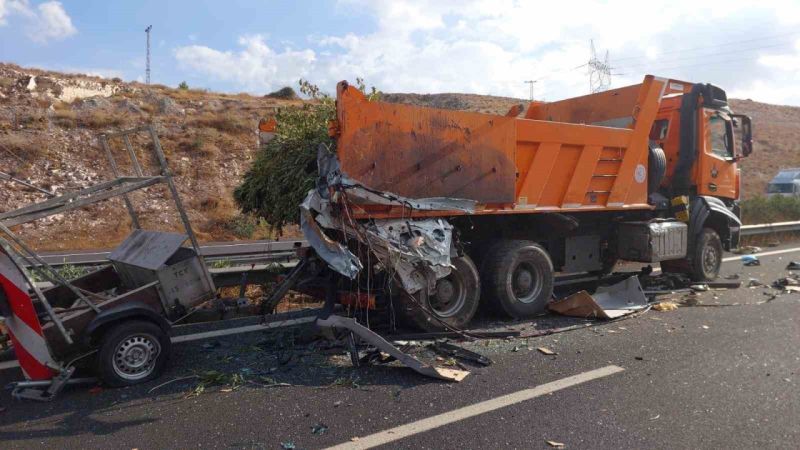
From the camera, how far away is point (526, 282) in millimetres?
6914

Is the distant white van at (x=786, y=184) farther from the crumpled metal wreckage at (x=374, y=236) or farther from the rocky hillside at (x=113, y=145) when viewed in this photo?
the crumpled metal wreckage at (x=374, y=236)

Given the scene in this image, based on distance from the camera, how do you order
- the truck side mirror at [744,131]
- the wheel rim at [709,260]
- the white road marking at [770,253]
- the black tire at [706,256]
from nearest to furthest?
the black tire at [706,256] < the wheel rim at [709,260] < the truck side mirror at [744,131] < the white road marking at [770,253]

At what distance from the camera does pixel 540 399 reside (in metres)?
4.21

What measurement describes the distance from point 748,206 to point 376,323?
1535cm

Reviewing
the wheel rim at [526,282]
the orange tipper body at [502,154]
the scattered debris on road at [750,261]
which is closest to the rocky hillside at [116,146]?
the wheel rim at [526,282]

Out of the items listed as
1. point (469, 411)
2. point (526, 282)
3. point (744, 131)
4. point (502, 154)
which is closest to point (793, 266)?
point (744, 131)

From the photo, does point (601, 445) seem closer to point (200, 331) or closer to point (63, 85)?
point (200, 331)

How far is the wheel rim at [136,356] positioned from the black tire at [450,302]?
2.28 metres

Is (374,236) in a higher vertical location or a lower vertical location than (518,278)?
higher

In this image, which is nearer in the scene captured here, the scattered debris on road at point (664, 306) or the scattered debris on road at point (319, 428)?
the scattered debris on road at point (319, 428)

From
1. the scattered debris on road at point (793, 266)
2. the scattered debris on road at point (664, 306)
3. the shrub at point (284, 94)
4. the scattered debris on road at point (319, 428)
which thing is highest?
the shrub at point (284, 94)

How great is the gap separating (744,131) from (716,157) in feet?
2.63

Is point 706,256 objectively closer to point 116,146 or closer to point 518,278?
point 518,278

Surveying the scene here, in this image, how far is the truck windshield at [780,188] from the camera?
2541cm
